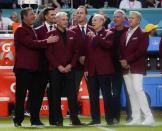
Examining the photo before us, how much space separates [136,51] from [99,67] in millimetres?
708

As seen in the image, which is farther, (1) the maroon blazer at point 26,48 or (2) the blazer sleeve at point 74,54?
(2) the blazer sleeve at point 74,54

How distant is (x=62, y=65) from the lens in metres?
11.0

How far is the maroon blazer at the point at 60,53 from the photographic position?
11.0m

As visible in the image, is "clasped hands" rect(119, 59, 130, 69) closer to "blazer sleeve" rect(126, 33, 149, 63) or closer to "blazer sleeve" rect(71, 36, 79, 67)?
"blazer sleeve" rect(126, 33, 149, 63)

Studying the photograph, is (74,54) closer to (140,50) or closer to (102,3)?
(140,50)

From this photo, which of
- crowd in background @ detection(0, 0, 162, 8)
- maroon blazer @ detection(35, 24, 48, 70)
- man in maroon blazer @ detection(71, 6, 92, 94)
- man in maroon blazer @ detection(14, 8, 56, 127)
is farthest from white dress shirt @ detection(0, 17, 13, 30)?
man in maroon blazer @ detection(14, 8, 56, 127)

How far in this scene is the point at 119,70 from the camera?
1166 cm

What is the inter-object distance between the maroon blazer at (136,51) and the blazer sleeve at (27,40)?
1.47 metres

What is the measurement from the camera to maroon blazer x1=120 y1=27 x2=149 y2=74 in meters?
11.3

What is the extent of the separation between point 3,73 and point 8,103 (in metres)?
0.64

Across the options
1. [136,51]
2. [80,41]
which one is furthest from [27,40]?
[136,51]

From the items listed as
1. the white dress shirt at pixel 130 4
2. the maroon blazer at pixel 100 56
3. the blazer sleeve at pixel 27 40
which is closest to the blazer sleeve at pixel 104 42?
the maroon blazer at pixel 100 56

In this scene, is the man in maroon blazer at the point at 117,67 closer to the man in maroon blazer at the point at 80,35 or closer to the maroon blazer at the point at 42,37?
the man in maroon blazer at the point at 80,35

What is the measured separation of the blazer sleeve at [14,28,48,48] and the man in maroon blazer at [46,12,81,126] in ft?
0.62
